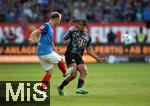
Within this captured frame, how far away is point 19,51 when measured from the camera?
34.9 metres

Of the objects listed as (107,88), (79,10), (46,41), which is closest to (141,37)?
(79,10)

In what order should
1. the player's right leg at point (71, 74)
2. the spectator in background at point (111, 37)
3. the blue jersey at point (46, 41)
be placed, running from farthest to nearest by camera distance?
the spectator in background at point (111, 37) < the player's right leg at point (71, 74) < the blue jersey at point (46, 41)

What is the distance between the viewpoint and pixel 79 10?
122ft

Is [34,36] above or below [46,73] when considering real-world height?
above

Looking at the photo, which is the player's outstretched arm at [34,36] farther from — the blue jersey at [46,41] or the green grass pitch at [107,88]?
the green grass pitch at [107,88]

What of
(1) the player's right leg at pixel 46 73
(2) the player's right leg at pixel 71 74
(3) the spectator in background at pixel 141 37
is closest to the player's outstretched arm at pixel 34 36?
(1) the player's right leg at pixel 46 73

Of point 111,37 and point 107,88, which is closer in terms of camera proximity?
point 107,88

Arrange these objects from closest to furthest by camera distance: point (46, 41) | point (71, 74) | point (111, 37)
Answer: point (46, 41) → point (71, 74) → point (111, 37)

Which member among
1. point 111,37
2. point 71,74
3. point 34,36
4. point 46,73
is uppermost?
point 34,36

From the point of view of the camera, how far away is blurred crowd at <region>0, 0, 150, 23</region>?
36.8 m

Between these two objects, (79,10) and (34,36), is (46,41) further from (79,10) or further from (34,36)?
(79,10)

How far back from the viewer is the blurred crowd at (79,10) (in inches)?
1448

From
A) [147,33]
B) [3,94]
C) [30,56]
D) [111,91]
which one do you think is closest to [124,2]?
[147,33]

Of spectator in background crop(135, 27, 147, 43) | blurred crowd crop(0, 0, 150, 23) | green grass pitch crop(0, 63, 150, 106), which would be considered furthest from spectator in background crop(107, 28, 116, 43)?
green grass pitch crop(0, 63, 150, 106)
